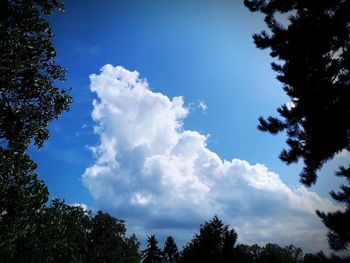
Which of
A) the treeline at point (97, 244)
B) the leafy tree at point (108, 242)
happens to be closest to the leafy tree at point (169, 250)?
the treeline at point (97, 244)

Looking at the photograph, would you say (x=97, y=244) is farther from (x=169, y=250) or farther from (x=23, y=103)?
(x=23, y=103)

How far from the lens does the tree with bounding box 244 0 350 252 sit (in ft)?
27.6

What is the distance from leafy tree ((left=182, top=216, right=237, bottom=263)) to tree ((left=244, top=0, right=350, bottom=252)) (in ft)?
81.3

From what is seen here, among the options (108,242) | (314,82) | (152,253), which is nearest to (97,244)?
(108,242)

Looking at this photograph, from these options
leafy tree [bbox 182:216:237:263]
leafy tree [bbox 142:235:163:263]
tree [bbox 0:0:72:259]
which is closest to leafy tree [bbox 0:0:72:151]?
tree [bbox 0:0:72:259]

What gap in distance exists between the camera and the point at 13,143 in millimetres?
11570

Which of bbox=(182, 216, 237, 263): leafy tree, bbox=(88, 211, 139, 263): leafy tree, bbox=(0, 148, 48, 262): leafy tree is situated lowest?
bbox=(0, 148, 48, 262): leafy tree

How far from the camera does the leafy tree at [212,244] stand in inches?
1272

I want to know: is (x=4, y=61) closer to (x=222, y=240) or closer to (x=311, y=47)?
(x=311, y=47)

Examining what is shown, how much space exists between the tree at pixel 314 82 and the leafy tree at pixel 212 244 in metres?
24.8

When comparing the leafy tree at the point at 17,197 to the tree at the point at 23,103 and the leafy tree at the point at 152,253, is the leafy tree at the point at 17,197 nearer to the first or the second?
the tree at the point at 23,103

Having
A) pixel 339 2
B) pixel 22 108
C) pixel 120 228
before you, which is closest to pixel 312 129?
pixel 339 2

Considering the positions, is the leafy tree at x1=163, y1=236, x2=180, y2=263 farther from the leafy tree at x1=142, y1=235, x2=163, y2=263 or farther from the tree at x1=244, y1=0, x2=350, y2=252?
the tree at x1=244, y1=0, x2=350, y2=252

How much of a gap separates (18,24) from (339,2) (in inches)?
413
